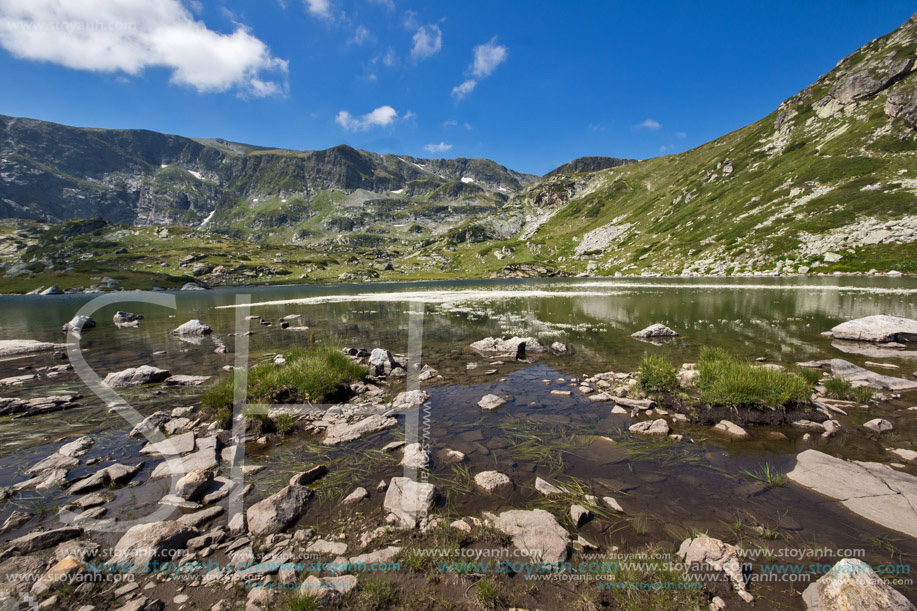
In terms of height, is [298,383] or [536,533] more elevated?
[298,383]

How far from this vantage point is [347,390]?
579 inches

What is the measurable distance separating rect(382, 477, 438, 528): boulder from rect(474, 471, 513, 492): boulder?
3.96ft

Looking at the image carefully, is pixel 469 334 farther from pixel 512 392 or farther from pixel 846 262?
pixel 846 262

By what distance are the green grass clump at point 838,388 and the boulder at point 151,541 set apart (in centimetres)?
1977

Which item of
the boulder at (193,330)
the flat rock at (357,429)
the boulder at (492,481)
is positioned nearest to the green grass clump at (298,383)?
the flat rock at (357,429)

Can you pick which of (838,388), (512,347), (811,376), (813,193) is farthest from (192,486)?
(813,193)

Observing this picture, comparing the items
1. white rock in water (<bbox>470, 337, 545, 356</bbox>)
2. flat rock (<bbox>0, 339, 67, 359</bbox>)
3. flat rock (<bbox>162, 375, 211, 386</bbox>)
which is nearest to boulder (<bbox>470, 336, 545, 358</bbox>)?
Result: white rock in water (<bbox>470, 337, 545, 356</bbox>)

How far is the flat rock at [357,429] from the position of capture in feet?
34.7

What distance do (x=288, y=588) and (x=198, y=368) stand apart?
2007 cm

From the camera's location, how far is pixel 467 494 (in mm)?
7625

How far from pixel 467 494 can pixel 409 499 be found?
1364mm

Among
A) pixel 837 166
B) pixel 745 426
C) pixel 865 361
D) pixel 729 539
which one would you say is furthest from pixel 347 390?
pixel 837 166

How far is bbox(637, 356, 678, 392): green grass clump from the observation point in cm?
1294

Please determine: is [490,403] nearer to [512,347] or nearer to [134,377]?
[512,347]
